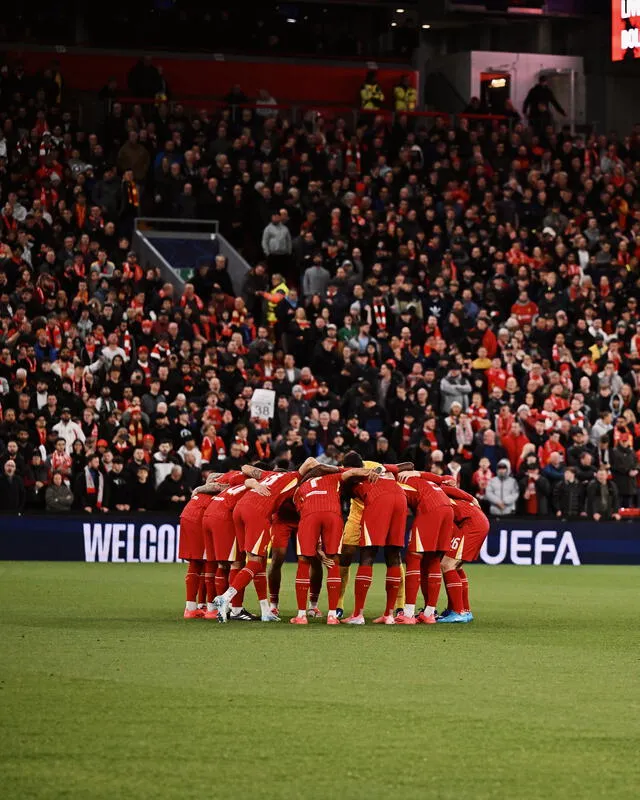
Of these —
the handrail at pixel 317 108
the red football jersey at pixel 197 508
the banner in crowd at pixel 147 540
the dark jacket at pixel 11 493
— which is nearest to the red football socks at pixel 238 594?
the red football jersey at pixel 197 508

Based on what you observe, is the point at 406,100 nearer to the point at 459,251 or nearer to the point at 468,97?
the point at 468,97

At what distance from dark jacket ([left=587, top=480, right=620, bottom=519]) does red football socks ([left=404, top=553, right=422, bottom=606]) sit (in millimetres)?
12608

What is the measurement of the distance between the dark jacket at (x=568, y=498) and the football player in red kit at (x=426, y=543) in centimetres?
1213


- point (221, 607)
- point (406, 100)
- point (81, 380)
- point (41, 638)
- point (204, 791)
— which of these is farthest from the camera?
point (406, 100)

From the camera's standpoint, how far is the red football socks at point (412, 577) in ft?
56.2

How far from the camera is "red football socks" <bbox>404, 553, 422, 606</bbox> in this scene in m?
17.1

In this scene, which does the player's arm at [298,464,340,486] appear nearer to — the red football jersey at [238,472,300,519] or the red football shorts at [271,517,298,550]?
the red football jersey at [238,472,300,519]

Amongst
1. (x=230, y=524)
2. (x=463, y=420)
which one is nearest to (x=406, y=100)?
(x=463, y=420)

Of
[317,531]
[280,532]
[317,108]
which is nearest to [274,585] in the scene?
[280,532]

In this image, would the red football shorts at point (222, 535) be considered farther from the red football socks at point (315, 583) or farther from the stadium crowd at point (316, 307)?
the stadium crowd at point (316, 307)

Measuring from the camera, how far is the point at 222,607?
16.7 metres

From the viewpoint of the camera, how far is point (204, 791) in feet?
26.0

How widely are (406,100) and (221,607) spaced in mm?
27786

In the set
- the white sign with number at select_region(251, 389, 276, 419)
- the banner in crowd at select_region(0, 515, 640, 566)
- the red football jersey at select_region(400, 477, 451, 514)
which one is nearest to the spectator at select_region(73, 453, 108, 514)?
the banner in crowd at select_region(0, 515, 640, 566)
